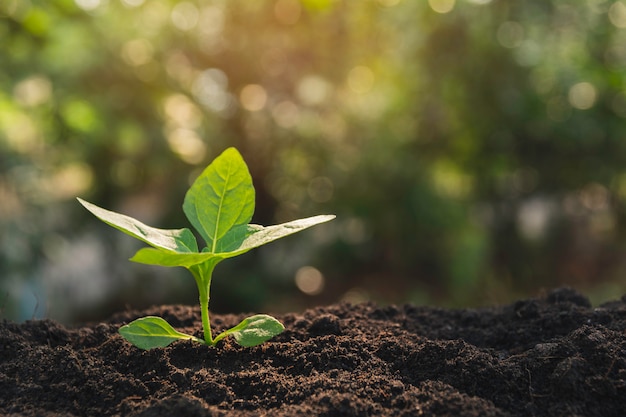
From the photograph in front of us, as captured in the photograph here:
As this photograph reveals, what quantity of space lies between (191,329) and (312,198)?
388cm

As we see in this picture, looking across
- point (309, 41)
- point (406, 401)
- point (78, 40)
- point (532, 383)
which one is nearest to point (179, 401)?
point (406, 401)

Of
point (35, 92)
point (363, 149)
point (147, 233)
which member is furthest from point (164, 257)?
point (363, 149)

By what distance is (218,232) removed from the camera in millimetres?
1303

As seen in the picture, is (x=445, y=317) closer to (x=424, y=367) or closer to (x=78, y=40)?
(x=424, y=367)

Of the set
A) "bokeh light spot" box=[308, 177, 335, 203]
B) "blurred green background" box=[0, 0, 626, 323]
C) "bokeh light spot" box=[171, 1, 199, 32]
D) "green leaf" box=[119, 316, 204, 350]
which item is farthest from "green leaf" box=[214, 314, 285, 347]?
"bokeh light spot" box=[171, 1, 199, 32]

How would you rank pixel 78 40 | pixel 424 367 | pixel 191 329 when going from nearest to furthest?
pixel 424 367 → pixel 191 329 → pixel 78 40

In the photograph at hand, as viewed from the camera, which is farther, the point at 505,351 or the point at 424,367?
the point at 505,351

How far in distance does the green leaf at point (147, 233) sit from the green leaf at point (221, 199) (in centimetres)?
4

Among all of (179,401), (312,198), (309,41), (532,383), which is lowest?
(179,401)

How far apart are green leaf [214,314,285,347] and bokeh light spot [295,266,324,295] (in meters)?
4.25

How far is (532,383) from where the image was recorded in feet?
3.57

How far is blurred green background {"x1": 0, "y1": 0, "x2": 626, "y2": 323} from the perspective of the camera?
5.07 m

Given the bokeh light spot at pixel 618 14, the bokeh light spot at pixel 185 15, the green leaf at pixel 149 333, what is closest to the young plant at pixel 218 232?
the green leaf at pixel 149 333

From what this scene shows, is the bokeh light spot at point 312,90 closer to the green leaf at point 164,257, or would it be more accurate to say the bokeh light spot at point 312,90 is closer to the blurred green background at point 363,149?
the blurred green background at point 363,149
